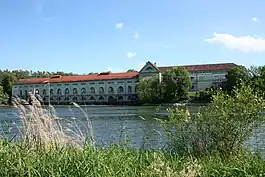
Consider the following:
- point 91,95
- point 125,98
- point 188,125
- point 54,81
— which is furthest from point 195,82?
point 188,125

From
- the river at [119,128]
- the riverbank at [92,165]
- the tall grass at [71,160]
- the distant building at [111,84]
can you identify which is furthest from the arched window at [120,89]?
the riverbank at [92,165]

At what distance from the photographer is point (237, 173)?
248 inches

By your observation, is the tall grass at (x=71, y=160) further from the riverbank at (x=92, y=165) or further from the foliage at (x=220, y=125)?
the foliage at (x=220, y=125)

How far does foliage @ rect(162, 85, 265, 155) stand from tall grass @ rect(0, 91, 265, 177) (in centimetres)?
85

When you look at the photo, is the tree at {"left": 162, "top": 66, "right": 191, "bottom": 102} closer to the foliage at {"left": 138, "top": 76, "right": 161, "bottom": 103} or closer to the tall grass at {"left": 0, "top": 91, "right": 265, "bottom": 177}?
the foliage at {"left": 138, "top": 76, "right": 161, "bottom": 103}

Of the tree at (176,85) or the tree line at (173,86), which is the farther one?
the tree at (176,85)

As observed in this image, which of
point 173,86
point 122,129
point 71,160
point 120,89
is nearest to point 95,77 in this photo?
point 120,89

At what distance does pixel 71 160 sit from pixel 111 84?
458ft

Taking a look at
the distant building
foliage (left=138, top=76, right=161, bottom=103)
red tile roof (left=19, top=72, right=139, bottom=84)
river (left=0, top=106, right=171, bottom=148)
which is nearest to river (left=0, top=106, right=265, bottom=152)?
river (left=0, top=106, right=171, bottom=148)

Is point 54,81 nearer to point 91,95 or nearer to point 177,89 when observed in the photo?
point 91,95

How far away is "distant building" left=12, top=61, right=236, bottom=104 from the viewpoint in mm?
132375

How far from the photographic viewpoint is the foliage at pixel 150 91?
108 m

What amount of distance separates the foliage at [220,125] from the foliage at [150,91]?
97.2m

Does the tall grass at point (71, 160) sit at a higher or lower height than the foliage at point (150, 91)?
higher
